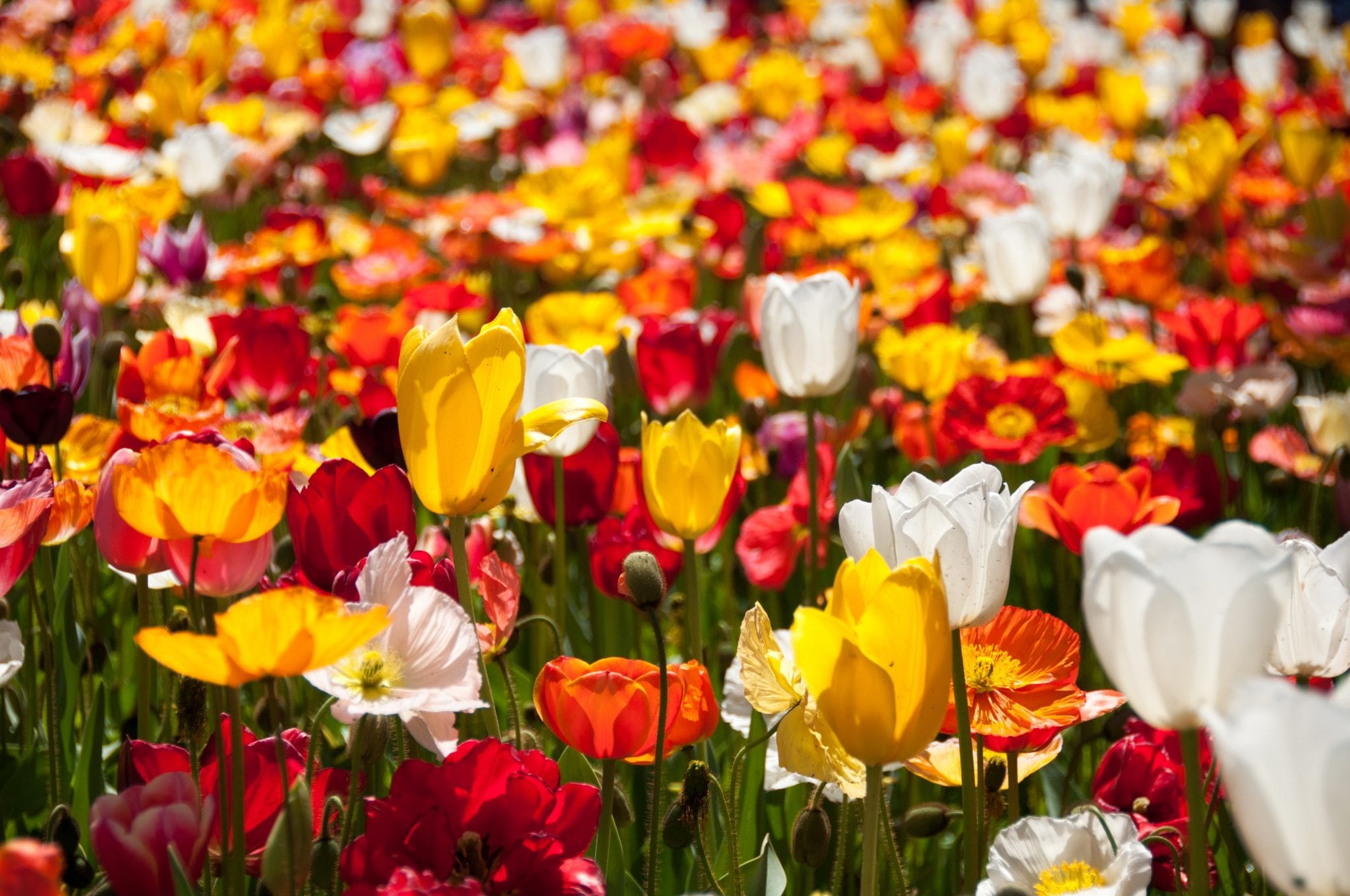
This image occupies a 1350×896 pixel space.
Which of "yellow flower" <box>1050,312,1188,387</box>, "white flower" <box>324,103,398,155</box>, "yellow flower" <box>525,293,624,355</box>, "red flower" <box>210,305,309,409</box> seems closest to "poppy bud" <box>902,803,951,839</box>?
"red flower" <box>210,305,309,409</box>

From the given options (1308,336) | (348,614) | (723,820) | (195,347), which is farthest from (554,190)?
(348,614)

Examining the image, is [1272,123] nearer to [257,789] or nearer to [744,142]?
[744,142]

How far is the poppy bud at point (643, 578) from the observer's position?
1.18 meters

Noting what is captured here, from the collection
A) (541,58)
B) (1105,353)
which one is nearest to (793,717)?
(1105,353)

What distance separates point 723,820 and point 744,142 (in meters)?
3.82

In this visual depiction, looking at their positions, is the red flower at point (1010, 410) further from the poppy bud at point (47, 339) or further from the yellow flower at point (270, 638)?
the yellow flower at point (270, 638)

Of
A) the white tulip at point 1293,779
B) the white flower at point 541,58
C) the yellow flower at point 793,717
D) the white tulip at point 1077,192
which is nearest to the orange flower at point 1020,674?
the yellow flower at point 793,717

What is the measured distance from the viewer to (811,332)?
1820 millimetres

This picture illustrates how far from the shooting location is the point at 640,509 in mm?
1692

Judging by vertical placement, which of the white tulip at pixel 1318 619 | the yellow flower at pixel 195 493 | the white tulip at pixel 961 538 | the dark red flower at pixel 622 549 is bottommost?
the dark red flower at pixel 622 549

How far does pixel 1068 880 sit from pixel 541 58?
4.62 meters

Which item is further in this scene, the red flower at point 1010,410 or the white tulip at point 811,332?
the red flower at point 1010,410

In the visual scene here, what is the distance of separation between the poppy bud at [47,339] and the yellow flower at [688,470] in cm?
73

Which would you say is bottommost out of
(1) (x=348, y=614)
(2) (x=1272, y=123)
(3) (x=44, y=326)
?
(2) (x=1272, y=123)
